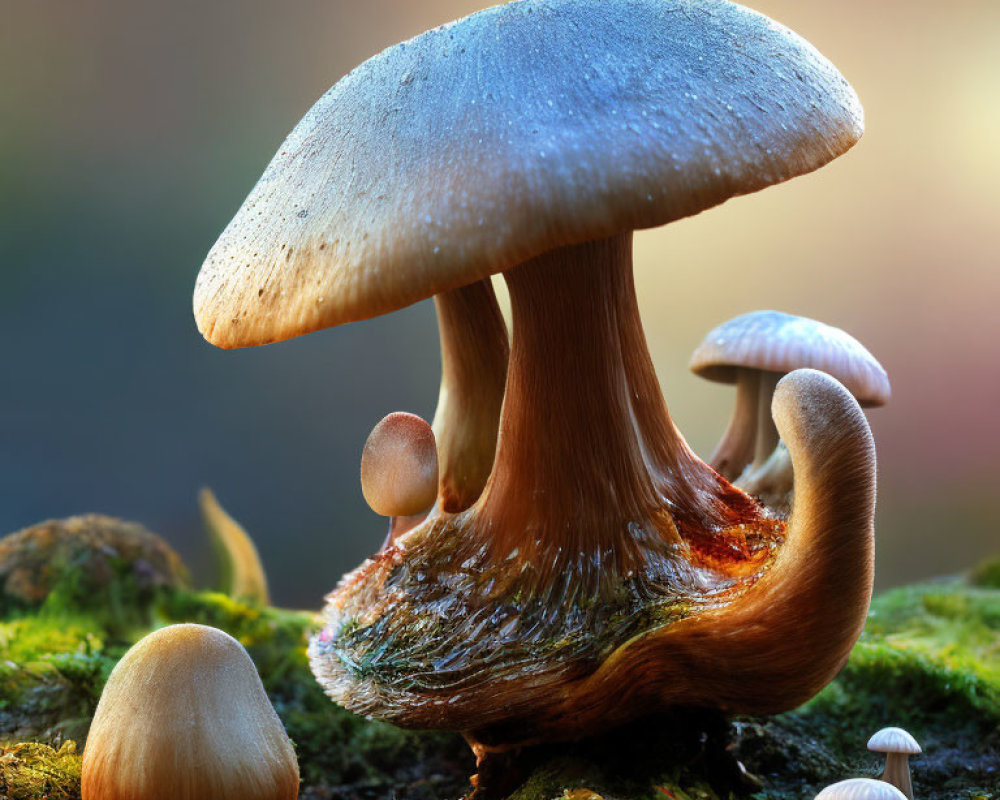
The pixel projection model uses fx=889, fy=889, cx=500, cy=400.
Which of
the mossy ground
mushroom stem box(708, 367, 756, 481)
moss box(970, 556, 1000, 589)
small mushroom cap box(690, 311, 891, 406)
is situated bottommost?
moss box(970, 556, 1000, 589)

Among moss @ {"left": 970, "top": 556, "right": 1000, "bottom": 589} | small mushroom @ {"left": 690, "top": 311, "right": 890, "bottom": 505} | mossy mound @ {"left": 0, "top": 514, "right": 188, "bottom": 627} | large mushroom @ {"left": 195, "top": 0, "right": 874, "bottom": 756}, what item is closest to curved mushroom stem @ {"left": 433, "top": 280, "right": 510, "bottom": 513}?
large mushroom @ {"left": 195, "top": 0, "right": 874, "bottom": 756}

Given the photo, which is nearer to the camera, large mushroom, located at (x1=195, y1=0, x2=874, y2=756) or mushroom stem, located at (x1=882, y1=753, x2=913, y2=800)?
large mushroom, located at (x1=195, y1=0, x2=874, y2=756)

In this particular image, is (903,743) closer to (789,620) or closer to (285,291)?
(789,620)

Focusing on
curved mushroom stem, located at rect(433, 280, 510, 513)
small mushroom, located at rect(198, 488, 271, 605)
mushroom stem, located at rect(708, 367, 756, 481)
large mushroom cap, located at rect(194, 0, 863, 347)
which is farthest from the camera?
small mushroom, located at rect(198, 488, 271, 605)

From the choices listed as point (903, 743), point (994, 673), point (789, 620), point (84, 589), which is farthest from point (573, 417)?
point (84, 589)

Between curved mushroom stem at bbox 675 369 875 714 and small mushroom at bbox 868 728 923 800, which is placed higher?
curved mushroom stem at bbox 675 369 875 714

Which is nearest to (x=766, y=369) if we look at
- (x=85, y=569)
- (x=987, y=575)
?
(x=85, y=569)

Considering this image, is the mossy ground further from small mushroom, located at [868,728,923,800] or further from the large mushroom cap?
the large mushroom cap

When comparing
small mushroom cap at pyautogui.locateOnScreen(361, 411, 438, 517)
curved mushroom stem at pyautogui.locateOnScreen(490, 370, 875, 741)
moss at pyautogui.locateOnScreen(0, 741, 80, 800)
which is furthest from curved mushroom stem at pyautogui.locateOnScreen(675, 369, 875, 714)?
moss at pyautogui.locateOnScreen(0, 741, 80, 800)

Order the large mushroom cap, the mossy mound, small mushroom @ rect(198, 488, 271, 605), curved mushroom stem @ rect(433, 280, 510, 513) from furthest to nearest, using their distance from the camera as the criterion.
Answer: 1. small mushroom @ rect(198, 488, 271, 605)
2. the mossy mound
3. curved mushroom stem @ rect(433, 280, 510, 513)
4. the large mushroom cap
